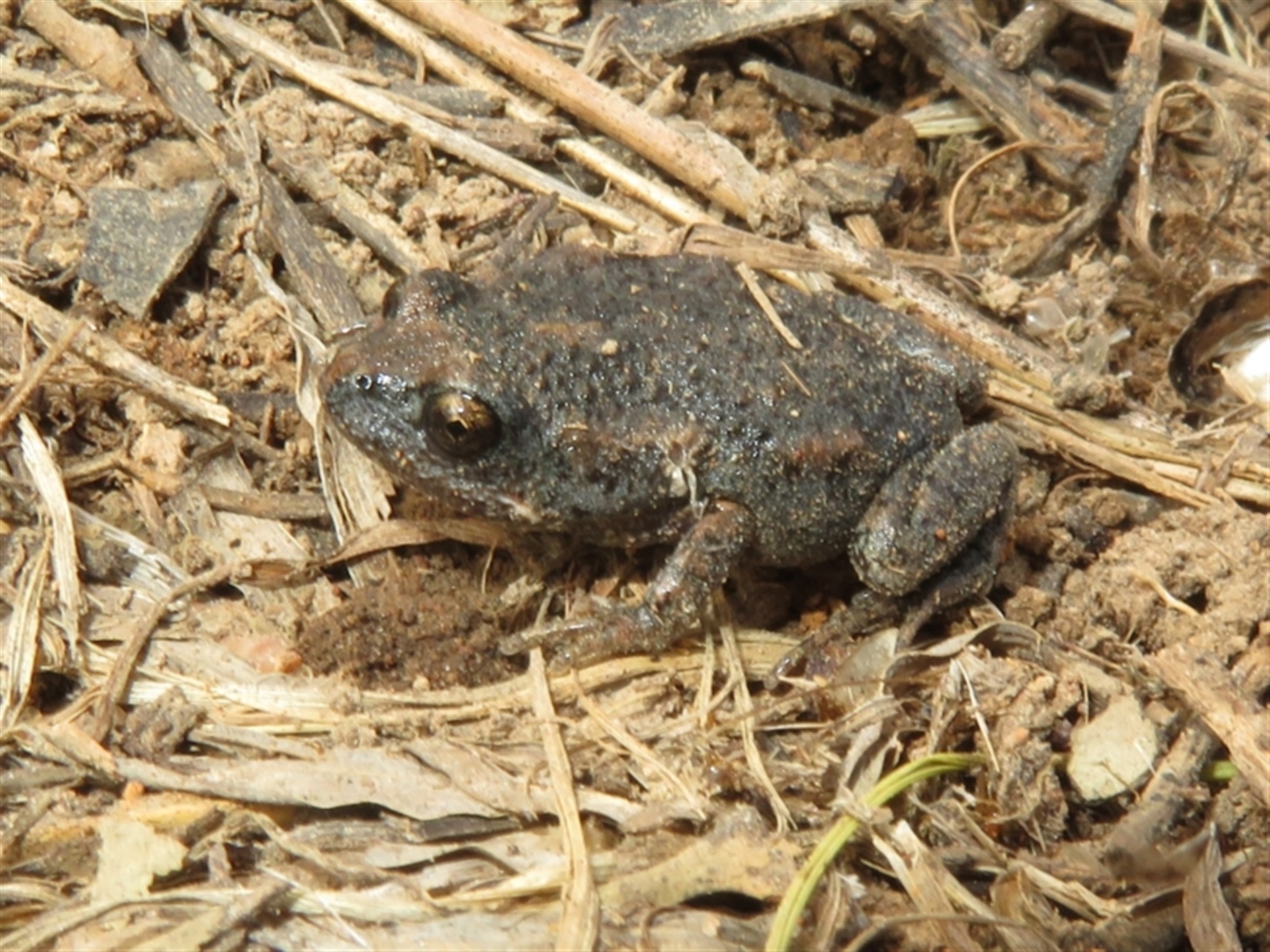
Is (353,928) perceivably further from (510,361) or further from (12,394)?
(12,394)

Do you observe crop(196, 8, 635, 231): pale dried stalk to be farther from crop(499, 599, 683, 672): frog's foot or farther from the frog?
crop(499, 599, 683, 672): frog's foot

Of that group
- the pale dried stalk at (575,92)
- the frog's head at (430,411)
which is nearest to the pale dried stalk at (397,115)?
the pale dried stalk at (575,92)

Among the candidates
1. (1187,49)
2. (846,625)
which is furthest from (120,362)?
(1187,49)

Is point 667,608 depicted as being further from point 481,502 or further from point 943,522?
point 943,522

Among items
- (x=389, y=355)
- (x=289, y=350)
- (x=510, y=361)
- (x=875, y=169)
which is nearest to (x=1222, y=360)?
(x=875, y=169)

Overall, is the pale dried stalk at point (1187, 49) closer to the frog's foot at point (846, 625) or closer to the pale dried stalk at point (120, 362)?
the frog's foot at point (846, 625)

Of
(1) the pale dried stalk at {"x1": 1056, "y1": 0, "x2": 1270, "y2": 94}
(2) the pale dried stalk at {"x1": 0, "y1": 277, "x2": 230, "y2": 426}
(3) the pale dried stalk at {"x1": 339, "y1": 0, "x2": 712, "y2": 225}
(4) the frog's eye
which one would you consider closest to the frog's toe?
(4) the frog's eye
